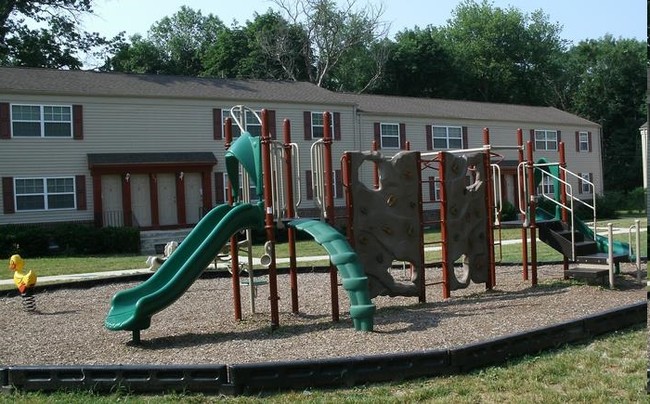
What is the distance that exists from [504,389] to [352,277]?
2.74 meters

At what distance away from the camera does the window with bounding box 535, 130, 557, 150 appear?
4291 centimetres

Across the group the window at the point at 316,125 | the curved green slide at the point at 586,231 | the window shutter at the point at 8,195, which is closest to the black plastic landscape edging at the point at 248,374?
the curved green slide at the point at 586,231

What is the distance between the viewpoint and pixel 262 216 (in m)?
9.29

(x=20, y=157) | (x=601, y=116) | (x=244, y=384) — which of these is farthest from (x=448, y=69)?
(x=244, y=384)

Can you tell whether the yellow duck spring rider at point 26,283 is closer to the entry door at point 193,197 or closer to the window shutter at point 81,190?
the window shutter at point 81,190

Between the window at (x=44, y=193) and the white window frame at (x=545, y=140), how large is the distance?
26277 mm

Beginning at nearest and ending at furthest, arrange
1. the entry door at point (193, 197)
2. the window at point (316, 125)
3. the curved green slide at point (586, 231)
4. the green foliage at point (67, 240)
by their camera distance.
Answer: the curved green slide at point (586, 231) < the green foliage at point (67, 240) < the entry door at point (193, 197) < the window at point (316, 125)

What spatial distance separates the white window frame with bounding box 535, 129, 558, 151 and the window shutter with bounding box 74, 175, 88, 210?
25726mm

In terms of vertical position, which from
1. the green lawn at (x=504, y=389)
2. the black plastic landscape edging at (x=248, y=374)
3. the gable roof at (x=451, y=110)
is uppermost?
the gable roof at (x=451, y=110)

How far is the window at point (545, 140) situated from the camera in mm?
42906

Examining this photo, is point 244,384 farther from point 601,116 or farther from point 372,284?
point 601,116

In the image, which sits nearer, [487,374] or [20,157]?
[487,374]

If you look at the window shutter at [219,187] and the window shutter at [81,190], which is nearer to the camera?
the window shutter at [81,190]

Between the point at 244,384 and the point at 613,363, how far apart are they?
3188 millimetres
